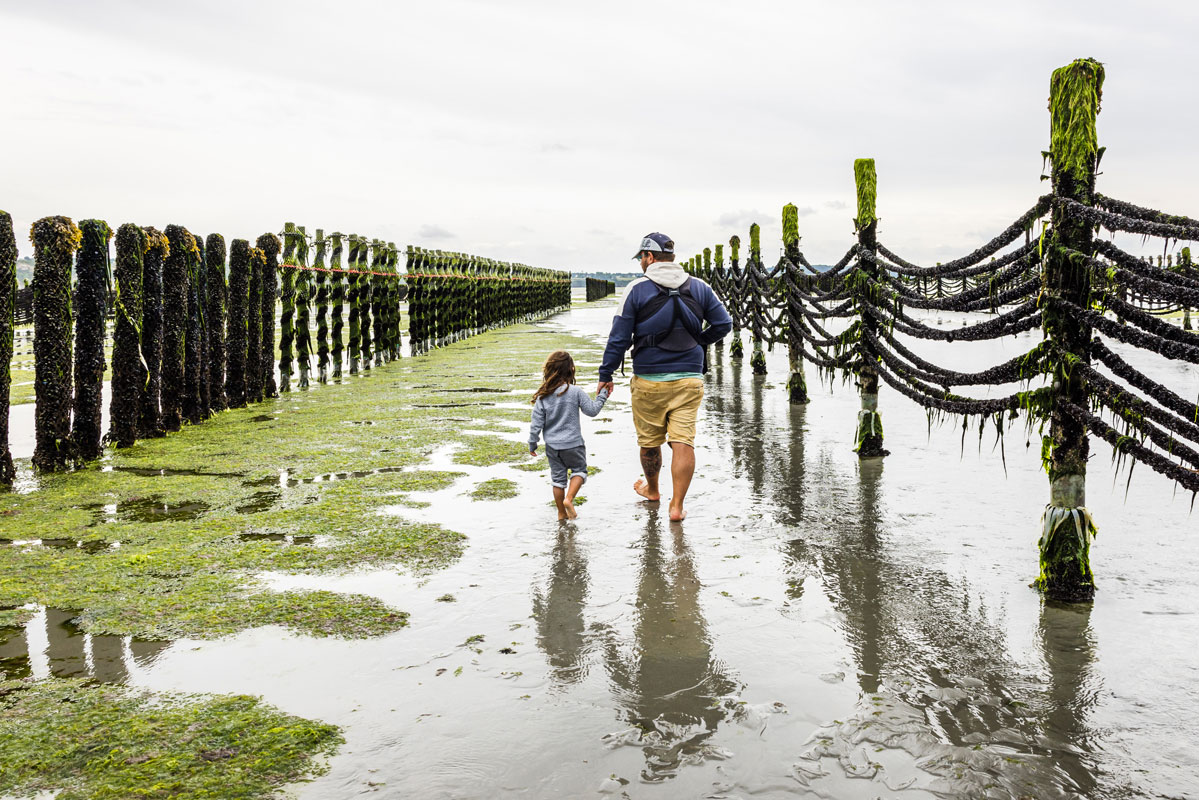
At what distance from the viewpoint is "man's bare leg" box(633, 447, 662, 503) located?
22.0ft

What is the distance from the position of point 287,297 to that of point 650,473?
1027 cm

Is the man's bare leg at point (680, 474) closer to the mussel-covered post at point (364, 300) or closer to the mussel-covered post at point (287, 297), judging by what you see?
the mussel-covered post at point (287, 297)

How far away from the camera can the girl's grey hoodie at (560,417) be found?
6.36 metres

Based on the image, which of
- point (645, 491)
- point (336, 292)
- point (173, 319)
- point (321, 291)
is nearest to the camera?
point (645, 491)

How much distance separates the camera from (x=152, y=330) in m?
9.37

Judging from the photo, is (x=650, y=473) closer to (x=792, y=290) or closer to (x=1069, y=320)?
(x=1069, y=320)

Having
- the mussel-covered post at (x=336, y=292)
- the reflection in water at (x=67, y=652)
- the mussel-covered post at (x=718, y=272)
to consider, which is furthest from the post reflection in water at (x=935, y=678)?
the mussel-covered post at (x=718, y=272)

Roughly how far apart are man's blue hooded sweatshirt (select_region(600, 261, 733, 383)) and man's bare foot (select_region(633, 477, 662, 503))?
1.03 meters

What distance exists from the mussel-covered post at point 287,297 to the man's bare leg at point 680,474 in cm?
1013

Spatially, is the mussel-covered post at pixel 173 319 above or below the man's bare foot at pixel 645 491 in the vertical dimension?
above

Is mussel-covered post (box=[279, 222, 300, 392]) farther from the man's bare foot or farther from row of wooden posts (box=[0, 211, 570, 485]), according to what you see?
the man's bare foot

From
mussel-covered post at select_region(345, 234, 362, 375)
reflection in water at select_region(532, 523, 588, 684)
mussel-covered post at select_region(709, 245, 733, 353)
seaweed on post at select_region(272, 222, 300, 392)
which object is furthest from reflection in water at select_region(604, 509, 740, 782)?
mussel-covered post at select_region(709, 245, 733, 353)

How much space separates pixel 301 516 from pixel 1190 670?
5535 mm

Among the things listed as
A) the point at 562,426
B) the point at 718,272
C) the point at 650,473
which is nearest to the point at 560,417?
the point at 562,426
